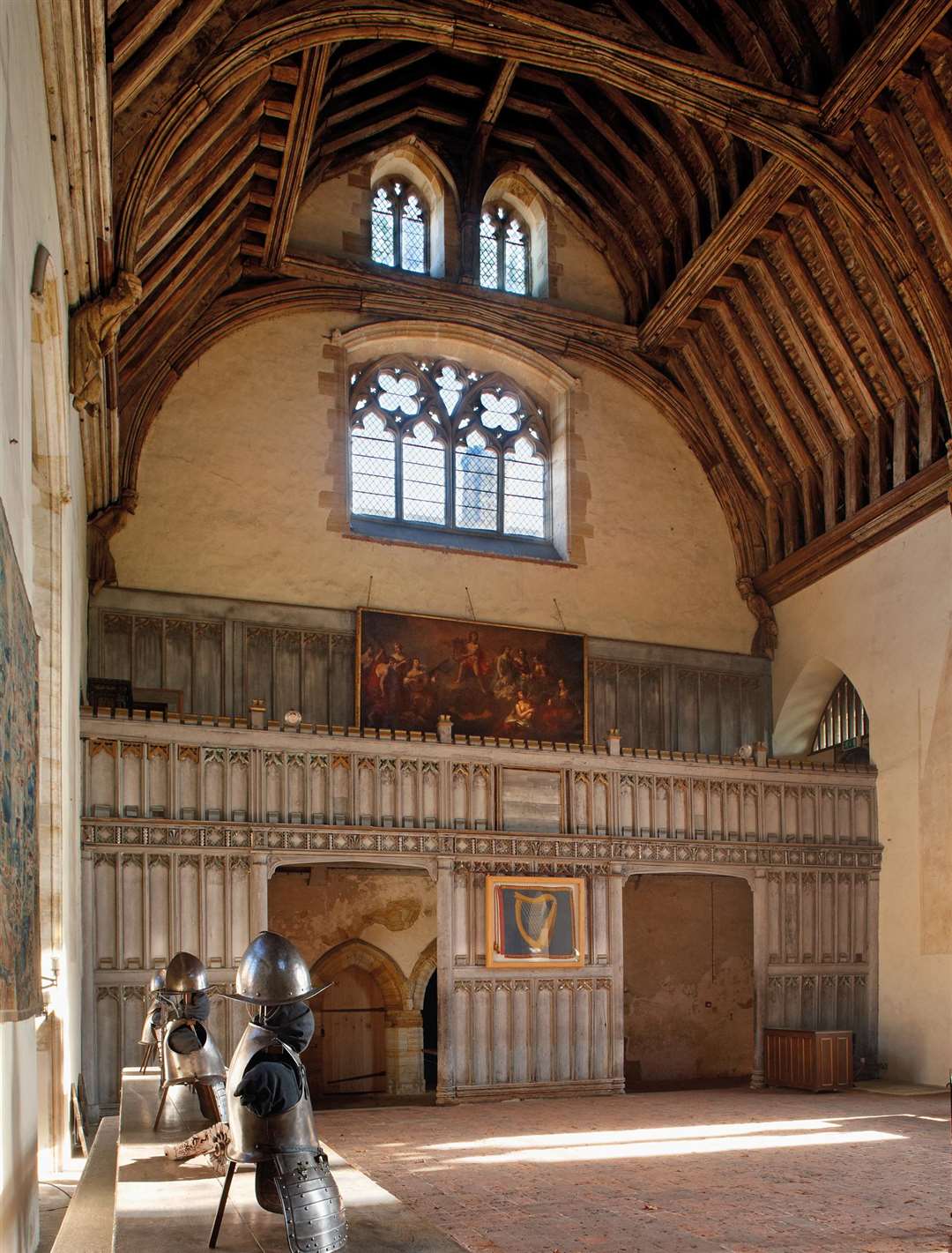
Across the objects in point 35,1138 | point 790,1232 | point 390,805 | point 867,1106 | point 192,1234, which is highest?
point 390,805

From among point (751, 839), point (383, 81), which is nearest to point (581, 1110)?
point (751, 839)

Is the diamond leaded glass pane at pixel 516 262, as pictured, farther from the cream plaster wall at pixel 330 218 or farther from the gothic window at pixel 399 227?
the cream plaster wall at pixel 330 218

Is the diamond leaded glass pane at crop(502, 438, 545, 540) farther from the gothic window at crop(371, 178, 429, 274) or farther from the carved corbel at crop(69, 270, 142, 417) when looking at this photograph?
the carved corbel at crop(69, 270, 142, 417)

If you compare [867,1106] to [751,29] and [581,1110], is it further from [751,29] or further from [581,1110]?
[751,29]

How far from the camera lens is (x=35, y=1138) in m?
5.84

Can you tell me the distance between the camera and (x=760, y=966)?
1323cm

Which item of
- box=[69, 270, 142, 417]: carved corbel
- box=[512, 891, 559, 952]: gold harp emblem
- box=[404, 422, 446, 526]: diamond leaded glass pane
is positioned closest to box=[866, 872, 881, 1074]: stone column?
box=[512, 891, 559, 952]: gold harp emblem

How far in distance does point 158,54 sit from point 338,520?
669cm

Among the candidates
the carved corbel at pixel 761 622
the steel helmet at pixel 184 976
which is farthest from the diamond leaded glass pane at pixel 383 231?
the steel helmet at pixel 184 976

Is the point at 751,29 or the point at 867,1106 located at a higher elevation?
the point at 751,29

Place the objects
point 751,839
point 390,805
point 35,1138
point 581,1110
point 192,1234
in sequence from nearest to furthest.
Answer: point 192,1234 → point 35,1138 → point 581,1110 → point 390,805 → point 751,839

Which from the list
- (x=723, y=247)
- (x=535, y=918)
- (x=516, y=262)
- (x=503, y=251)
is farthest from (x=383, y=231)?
(x=535, y=918)

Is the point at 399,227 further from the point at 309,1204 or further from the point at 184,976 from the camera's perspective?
the point at 309,1204

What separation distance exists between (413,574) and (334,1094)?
635 centimetres
